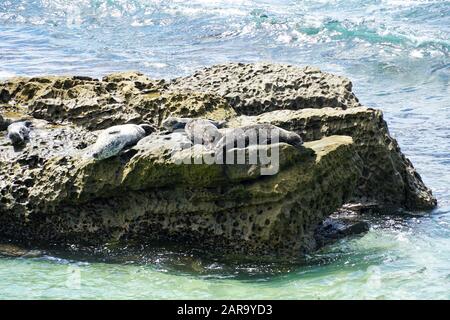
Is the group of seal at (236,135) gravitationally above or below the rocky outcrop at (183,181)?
above

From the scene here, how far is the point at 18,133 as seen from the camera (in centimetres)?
738

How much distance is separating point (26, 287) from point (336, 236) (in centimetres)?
285

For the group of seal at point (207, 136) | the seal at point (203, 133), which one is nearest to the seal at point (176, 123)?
the group of seal at point (207, 136)

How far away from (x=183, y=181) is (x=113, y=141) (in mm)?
696

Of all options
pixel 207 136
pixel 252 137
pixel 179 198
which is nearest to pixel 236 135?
pixel 252 137

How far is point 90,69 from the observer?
16734mm

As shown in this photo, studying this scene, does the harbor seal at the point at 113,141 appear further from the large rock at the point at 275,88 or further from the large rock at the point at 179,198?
the large rock at the point at 275,88

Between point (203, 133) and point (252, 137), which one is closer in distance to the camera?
point (252, 137)

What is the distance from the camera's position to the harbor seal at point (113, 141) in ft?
22.1

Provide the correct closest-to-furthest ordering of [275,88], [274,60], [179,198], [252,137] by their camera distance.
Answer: [252,137] < [179,198] < [275,88] < [274,60]

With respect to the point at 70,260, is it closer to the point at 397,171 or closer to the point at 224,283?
the point at 224,283

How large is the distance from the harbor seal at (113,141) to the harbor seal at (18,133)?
0.85 m

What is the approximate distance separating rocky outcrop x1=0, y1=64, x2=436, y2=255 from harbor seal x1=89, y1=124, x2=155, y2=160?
85mm

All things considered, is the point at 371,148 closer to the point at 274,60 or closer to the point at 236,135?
the point at 236,135
